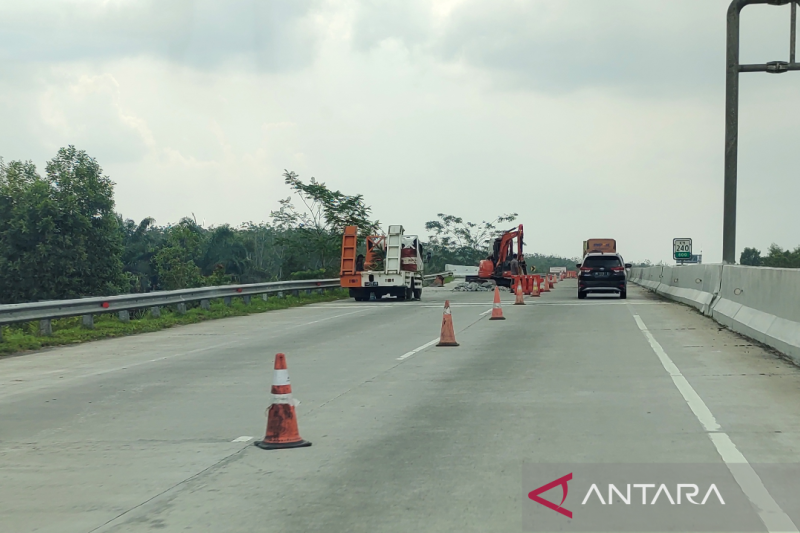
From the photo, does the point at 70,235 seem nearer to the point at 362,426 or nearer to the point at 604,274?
the point at 604,274

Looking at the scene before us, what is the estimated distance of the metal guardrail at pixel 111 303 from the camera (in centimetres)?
1841

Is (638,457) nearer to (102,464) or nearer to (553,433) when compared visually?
(553,433)

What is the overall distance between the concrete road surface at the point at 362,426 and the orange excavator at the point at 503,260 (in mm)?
25995

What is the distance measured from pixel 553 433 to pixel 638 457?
1182mm

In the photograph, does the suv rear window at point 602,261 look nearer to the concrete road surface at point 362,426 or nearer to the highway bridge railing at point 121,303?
the highway bridge railing at point 121,303

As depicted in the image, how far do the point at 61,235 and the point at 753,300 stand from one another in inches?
2106

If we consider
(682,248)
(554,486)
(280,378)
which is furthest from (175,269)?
(554,486)

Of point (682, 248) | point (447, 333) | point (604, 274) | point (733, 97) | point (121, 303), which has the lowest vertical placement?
point (447, 333)

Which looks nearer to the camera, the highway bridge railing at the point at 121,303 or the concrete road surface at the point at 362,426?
the concrete road surface at the point at 362,426

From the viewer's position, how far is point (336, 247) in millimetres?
49969

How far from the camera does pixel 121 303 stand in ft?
74.0

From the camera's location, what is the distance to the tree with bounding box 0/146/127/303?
198 feet

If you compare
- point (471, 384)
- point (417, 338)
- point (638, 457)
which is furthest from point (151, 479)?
point (417, 338)

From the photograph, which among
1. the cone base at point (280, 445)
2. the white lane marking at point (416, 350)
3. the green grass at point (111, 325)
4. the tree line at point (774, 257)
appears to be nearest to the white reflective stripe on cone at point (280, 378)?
the cone base at point (280, 445)
